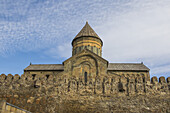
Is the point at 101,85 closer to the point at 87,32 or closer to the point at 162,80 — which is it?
the point at 162,80

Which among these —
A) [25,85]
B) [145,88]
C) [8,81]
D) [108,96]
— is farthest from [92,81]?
[8,81]

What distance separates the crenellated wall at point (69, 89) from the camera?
7594 millimetres

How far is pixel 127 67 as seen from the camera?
760 inches

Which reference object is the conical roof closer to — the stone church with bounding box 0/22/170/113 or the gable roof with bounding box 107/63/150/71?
the gable roof with bounding box 107/63/150/71

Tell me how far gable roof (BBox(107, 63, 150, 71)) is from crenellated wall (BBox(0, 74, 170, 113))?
1015 cm

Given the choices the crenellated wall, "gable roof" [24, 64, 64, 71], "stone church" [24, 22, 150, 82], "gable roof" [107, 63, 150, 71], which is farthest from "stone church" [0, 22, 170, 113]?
"gable roof" [107, 63, 150, 71]

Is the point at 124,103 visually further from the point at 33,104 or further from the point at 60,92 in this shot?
the point at 33,104

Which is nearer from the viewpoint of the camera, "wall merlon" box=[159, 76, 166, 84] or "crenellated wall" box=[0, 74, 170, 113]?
"crenellated wall" box=[0, 74, 170, 113]

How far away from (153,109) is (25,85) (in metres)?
6.09

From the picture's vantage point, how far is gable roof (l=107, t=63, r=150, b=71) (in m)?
18.5

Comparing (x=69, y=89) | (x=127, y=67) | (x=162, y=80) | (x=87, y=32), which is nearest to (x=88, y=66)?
(x=127, y=67)

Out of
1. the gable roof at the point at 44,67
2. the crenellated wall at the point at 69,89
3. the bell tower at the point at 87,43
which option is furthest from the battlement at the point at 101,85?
the bell tower at the point at 87,43

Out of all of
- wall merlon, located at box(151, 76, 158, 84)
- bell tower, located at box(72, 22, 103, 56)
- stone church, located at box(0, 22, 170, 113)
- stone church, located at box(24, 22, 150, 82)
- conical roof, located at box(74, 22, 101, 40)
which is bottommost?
stone church, located at box(0, 22, 170, 113)

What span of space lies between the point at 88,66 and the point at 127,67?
566cm
